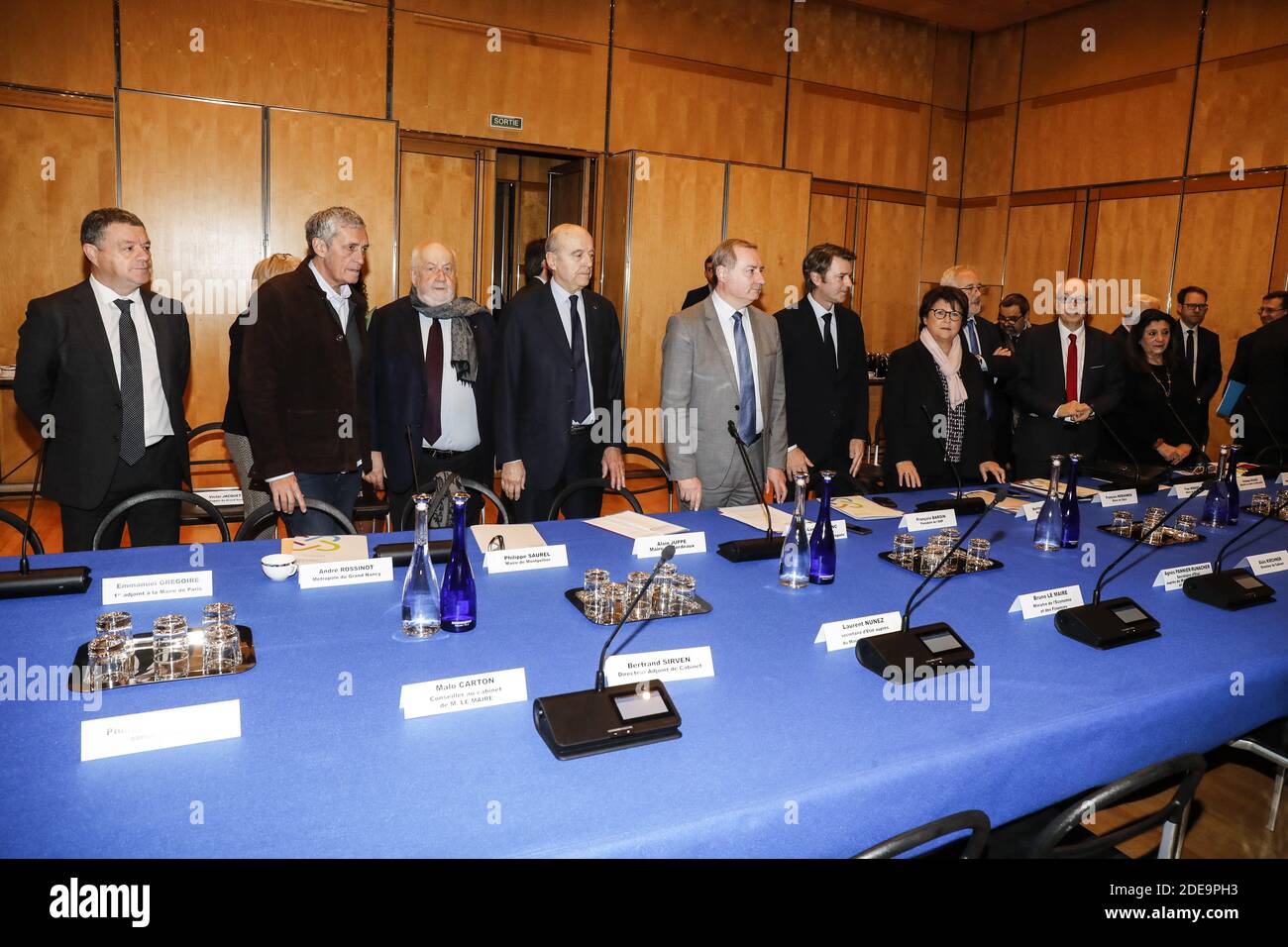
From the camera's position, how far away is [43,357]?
2990mm

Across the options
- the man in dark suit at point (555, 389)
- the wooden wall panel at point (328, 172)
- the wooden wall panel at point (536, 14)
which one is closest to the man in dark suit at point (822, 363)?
the man in dark suit at point (555, 389)

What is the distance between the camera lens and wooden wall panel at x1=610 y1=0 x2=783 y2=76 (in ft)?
23.9

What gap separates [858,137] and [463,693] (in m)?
8.32

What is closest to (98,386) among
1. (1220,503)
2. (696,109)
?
(1220,503)

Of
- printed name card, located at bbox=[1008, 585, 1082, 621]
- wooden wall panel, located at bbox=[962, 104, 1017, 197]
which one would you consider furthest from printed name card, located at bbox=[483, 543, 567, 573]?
wooden wall panel, located at bbox=[962, 104, 1017, 197]

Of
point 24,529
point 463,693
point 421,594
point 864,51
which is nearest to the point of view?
point 463,693

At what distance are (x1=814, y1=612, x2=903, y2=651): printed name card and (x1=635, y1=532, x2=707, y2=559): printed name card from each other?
0.61 metres

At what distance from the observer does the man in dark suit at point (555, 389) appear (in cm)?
355

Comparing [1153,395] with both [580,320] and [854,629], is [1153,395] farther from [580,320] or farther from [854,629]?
[854,629]

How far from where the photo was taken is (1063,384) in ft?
14.9

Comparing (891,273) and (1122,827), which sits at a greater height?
(891,273)

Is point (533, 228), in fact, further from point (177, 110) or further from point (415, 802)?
point (415, 802)

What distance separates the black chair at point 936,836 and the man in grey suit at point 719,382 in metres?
2.30

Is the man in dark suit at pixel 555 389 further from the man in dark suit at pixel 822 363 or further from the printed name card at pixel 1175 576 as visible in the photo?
the printed name card at pixel 1175 576
